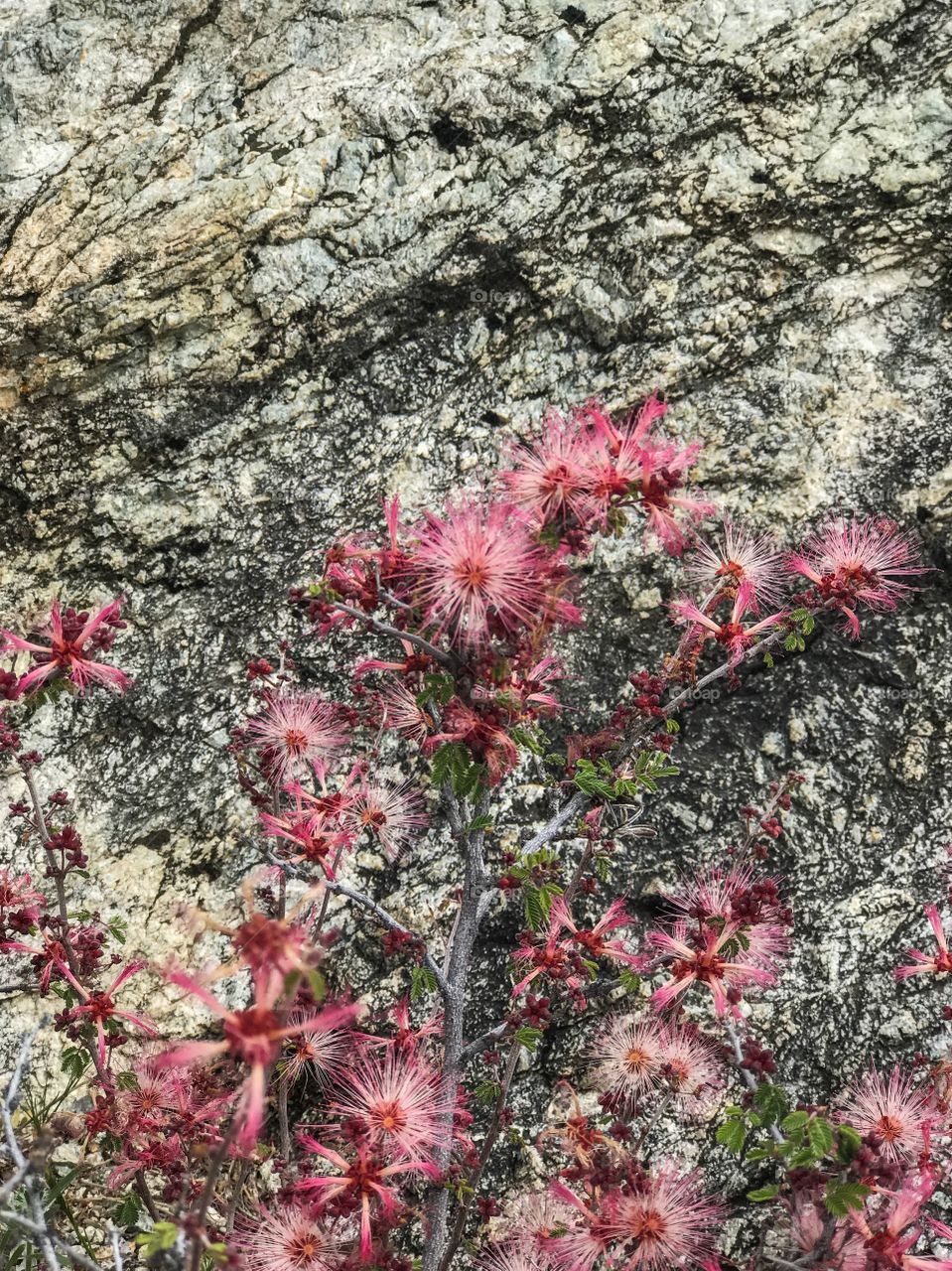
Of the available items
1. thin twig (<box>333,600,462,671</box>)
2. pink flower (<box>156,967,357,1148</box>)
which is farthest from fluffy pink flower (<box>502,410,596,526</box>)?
pink flower (<box>156,967,357,1148</box>)

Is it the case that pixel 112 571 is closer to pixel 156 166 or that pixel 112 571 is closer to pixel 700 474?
A: pixel 156 166

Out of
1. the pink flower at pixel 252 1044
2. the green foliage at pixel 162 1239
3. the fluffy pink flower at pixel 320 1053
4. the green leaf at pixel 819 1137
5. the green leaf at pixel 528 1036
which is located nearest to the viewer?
the pink flower at pixel 252 1044

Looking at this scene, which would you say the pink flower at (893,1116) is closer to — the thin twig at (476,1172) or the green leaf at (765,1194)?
the green leaf at (765,1194)

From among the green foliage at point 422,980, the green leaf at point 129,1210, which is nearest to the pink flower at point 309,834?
the green foliage at point 422,980

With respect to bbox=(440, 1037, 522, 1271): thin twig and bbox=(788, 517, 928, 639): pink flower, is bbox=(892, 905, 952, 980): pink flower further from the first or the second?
bbox=(440, 1037, 522, 1271): thin twig

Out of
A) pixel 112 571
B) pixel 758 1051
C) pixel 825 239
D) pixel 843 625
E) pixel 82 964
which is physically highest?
pixel 825 239

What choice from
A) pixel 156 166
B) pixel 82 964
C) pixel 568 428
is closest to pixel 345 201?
pixel 156 166
